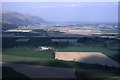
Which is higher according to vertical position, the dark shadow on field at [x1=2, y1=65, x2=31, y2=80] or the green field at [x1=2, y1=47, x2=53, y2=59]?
the green field at [x1=2, y1=47, x2=53, y2=59]

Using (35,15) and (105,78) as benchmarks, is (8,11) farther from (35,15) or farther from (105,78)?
(105,78)

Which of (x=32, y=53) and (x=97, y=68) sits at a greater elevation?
(x=32, y=53)

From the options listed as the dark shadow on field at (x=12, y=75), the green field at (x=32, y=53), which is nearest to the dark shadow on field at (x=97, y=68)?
the dark shadow on field at (x=12, y=75)

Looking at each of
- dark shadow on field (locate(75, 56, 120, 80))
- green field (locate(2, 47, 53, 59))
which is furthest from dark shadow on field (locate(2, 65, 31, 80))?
green field (locate(2, 47, 53, 59))

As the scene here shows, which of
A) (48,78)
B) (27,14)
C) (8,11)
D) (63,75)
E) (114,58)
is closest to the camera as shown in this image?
(48,78)

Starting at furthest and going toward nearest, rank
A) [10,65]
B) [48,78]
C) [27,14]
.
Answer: [27,14] → [10,65] → [48,78]

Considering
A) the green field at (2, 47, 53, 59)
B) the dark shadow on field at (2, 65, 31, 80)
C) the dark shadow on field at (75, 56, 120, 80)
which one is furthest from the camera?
the green field at (2, 47, 53, 59)

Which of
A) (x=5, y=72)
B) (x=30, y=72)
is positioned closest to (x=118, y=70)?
(x=30, y=72)

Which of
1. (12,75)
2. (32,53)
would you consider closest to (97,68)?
(12,75)

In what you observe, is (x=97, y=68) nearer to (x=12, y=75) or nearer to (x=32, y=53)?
(x=12, y=75)

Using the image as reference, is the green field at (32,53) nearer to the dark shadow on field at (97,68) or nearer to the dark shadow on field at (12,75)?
the dark shadow on field at (97,68)

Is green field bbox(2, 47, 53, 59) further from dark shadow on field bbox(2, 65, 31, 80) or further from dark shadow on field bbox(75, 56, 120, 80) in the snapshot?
dark shadow on field bbox(2, 65, 31, 80)
